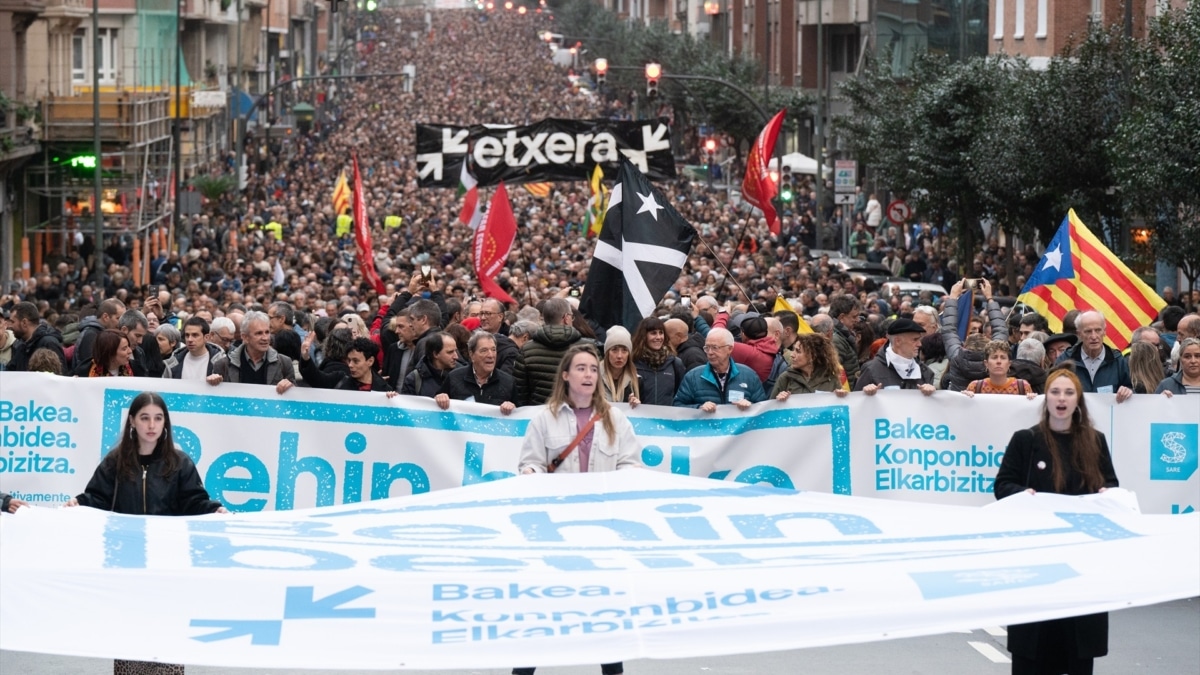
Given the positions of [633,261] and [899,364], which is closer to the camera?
[899,364]

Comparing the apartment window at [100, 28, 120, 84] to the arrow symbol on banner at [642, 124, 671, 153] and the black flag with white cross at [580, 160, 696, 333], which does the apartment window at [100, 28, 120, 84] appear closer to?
the arrow symbol on banner at [642, 124, 671, 153]

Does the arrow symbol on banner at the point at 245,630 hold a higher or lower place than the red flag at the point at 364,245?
lower

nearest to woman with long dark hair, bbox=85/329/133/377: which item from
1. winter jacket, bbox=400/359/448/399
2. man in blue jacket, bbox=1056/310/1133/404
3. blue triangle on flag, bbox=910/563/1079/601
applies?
winter jacket, bbox=400/359/448/399

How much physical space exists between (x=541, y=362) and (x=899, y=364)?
6.84 feet

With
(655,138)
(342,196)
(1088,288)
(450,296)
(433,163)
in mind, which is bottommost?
(450,296)

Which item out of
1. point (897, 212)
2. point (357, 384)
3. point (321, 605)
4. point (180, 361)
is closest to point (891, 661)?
point (357, 384)

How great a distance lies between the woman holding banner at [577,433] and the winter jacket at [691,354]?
478cm

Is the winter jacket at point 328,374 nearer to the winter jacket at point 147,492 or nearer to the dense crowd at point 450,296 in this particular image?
the dense crowd at point 450,296

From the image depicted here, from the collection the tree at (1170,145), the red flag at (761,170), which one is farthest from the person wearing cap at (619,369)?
the tree at (1170,145)

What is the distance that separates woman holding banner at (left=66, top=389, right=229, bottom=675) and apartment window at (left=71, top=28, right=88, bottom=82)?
4723cm

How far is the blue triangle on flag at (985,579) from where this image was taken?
6.56m

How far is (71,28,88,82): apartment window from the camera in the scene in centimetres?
5303

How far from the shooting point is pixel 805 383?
36.3 feet

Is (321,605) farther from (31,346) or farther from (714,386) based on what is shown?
(31,346)
